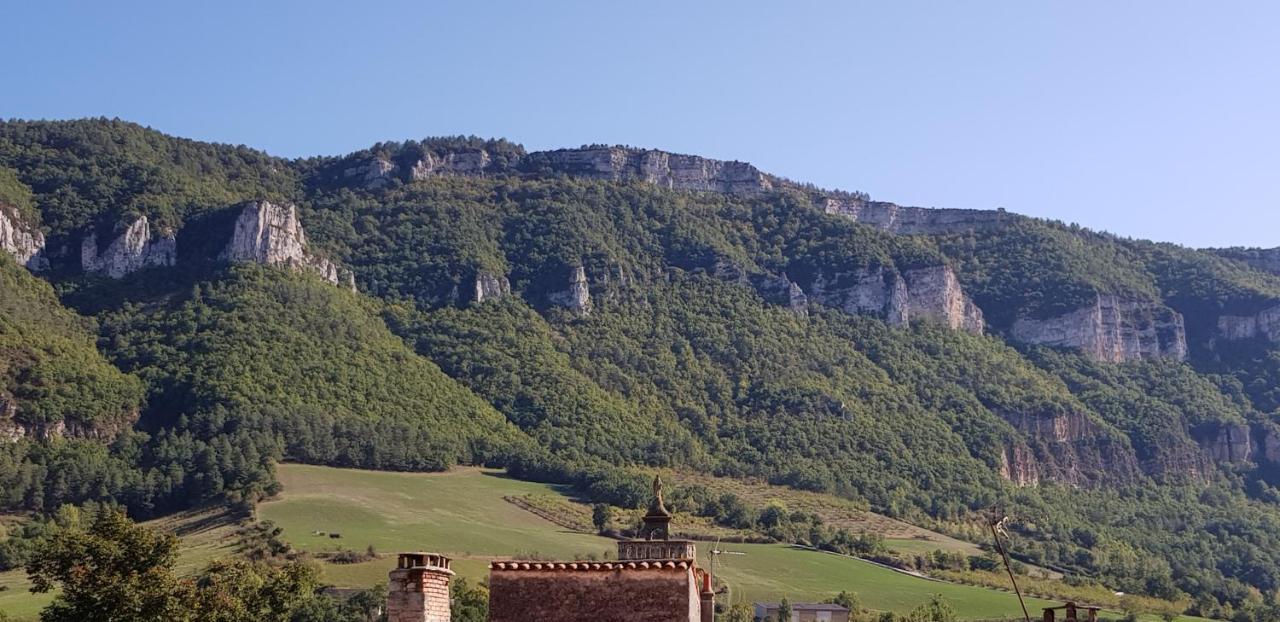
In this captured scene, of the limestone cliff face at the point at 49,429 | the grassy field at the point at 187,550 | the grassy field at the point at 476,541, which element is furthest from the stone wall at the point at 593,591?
the limestone cliff face at the point at 49,429

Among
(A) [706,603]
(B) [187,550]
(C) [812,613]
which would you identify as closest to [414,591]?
(A) [706,603]

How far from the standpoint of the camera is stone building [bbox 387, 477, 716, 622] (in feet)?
93.6

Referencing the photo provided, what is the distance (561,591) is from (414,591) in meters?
2.70

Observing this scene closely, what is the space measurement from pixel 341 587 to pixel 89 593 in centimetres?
7179

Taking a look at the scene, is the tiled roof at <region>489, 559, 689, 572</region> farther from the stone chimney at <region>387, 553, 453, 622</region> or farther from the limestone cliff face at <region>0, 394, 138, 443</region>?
the limestone cliff face at <region>0, 394, 138, 443</region>

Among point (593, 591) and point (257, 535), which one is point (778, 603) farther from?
point (593, 591)

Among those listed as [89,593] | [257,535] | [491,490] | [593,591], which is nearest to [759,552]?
[491,490]

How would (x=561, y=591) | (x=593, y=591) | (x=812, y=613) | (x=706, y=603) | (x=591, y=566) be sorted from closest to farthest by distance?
(x=593, y=591), (x=561, y=591), (x=591, y=566), (x=706, y=603), (x=812, y=613)

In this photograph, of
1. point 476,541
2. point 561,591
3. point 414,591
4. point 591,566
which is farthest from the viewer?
point 476,541

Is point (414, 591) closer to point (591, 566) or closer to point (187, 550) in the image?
point (591, 566)

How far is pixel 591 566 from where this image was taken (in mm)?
29125

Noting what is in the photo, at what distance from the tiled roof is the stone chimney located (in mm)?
1146

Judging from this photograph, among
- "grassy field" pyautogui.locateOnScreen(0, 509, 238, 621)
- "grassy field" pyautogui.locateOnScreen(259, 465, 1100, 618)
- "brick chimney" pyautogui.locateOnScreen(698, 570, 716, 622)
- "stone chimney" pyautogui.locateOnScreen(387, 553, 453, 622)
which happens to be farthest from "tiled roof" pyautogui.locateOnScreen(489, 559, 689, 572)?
"grassy field" pyautogui.locateOnScreen(259, 465, 1100, 618)

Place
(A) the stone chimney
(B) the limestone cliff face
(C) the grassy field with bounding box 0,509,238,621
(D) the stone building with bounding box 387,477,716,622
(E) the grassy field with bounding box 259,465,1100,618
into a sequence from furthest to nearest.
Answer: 1. (B) the limestone cliff face
2. (E) the grassy field with bounding box 259,465,1100,618
3. (C) the grassy field with bounding box 0,509,238,621
4. (D) the stone building with bounding box 387,477,716,622
5. (A) the stone chimney
